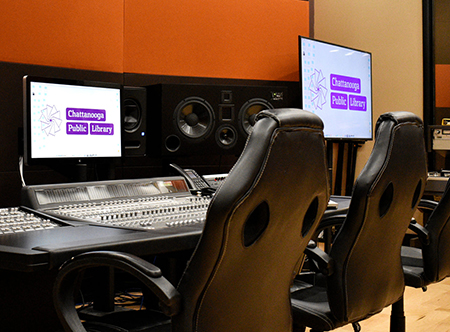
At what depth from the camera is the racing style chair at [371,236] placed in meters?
1.75

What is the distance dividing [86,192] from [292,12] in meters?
2.28

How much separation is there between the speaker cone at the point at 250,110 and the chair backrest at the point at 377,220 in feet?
4.40

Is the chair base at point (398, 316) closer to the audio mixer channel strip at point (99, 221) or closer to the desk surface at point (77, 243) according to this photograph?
the audio mixer channel strip at point (99, 221)

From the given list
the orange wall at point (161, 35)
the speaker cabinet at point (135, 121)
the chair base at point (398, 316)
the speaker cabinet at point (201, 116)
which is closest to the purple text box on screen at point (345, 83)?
the orange wall at point (161, 35)

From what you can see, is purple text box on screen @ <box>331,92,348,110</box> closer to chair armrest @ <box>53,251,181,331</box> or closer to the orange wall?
the orange wall

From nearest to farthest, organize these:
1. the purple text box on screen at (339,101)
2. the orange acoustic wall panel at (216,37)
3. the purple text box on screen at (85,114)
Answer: the purple text box on screen at (85,114)
the orange acoustic wall panel at (216,37)
the purple text box on screen at (339,101)

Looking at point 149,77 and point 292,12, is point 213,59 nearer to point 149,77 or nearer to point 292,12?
point 149,77

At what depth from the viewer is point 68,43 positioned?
278cm

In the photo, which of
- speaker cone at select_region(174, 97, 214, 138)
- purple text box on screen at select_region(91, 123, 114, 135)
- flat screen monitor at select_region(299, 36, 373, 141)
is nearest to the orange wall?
flat screen monitor at select_region(299, 36, 373, 141)

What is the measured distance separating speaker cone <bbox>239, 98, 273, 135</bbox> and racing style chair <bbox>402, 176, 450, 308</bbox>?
3.87 feet

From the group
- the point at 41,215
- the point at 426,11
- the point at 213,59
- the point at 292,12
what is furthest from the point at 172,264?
the point at 426,11

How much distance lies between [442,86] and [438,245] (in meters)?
3.15

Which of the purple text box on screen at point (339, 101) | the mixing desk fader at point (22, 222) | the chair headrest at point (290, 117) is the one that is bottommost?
the mixing desk fader at point (22, 222)

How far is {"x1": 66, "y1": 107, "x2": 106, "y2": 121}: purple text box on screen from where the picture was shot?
237 cm
